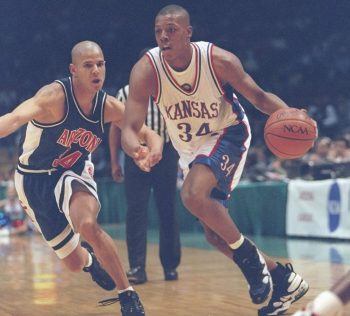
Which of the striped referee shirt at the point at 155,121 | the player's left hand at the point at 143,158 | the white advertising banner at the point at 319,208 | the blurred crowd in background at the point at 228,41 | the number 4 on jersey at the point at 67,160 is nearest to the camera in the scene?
the player's left hand at the point at 143,158

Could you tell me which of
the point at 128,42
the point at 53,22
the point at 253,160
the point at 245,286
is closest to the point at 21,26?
the point at 53,22

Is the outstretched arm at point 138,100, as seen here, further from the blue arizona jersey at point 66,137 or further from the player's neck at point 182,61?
the blue arizona jersey at point 66,137

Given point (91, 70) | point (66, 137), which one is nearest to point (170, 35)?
point (91, 70)

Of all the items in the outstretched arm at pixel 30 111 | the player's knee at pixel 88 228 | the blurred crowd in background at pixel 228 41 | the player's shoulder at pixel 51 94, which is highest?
the blurred crowd in background at pixel 228 41

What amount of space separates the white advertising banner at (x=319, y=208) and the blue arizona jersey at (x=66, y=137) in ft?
17.3

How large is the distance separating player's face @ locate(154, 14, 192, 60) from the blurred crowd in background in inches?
474

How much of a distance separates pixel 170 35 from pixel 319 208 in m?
6.15

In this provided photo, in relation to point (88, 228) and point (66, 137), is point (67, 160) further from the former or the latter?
point (88, 228)

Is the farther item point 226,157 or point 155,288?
point 155,288

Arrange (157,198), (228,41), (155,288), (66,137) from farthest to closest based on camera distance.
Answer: (228,41) < (157,198) < (155,288) < (66,137)

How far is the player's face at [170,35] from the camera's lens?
5695 mm

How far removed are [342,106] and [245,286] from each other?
11882 millimetres

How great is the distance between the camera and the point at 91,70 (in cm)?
599

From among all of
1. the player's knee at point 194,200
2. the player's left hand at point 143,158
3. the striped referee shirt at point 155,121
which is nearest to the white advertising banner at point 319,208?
the striped referee shirt at point 155,121
